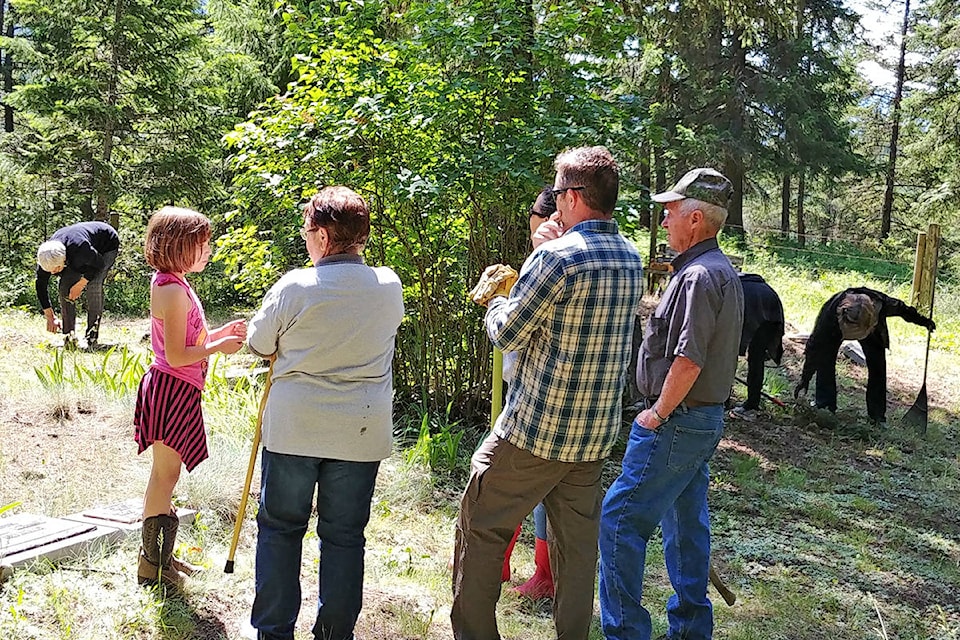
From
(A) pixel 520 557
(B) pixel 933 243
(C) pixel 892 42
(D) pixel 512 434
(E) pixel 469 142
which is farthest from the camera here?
(C) pixel 892 42

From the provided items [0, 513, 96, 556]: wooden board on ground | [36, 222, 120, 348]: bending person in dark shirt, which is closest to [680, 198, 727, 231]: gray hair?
[0, 513, 96, 556]: wooden board on ground

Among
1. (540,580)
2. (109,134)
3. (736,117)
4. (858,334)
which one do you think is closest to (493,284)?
(540,580)

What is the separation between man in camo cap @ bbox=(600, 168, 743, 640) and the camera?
2898 mm

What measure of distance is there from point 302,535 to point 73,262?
609 centimetres

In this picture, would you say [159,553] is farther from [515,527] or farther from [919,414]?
[919,414]

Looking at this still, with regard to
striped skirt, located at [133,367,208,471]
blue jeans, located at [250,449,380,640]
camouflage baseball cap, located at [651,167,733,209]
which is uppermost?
camouflage baseball cap, located at [651,167,733,209]

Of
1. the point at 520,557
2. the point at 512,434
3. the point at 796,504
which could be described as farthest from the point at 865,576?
the point at 512,434

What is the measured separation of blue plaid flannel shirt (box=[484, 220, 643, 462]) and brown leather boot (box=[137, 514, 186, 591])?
1426 millimetres

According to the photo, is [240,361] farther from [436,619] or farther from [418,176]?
[436,619]

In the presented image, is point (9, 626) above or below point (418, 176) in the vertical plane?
below

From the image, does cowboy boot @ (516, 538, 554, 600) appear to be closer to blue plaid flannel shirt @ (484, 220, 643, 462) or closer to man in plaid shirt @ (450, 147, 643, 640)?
man in plaid shirt @ (450, 147, 643, 640)

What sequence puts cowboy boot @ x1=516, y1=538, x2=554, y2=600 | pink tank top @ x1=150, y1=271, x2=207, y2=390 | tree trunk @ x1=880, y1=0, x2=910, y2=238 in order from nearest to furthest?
pink tank top @ x1=150, y1=271, x2=207, y2=390 → cowboy boot @ x1=516, y1=538, x2=554, y2=600 → tree trunk @ x1=880, y1=0, x2=910, y2=238

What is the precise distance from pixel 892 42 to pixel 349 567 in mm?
30757

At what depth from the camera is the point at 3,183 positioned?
13.4m
